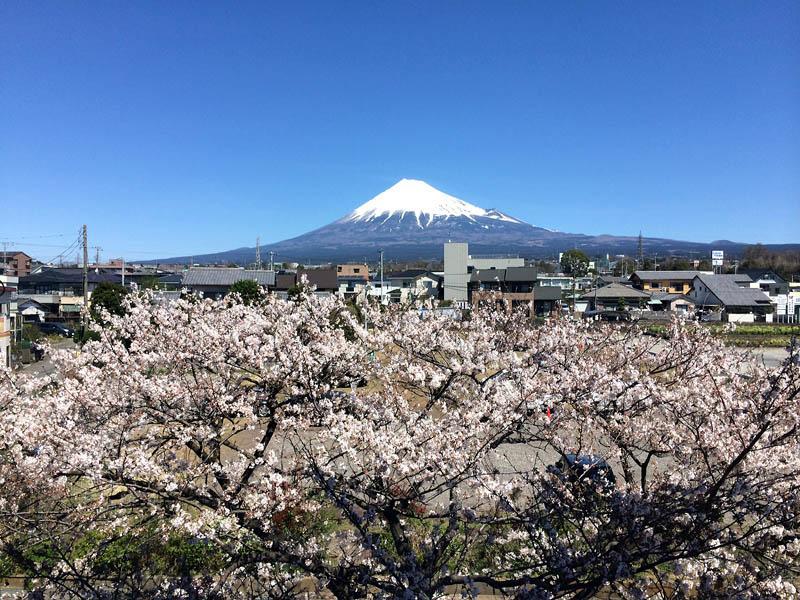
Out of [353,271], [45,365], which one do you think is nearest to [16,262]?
[353,271]

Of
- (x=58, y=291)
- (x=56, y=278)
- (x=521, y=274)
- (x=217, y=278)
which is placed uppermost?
(x=521, y=274)

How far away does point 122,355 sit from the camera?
4766mm

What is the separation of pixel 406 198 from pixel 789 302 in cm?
14302

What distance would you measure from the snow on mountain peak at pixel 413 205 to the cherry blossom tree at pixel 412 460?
159 metres

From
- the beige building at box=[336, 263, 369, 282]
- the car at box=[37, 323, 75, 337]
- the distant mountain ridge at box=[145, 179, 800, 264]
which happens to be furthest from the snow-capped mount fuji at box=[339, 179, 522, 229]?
the car at box=[37, 323, 75, 337]

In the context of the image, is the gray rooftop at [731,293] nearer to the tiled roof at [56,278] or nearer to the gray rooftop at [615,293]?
the gray rooftop at [615,293]

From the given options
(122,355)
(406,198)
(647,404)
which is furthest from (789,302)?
(406,198)

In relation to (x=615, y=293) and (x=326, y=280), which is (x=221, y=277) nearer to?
(x=326, y=280)

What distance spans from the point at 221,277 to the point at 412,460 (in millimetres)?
30141

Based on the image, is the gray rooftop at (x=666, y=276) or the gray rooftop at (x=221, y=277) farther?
the gray rooftop at (x=666, y=276)

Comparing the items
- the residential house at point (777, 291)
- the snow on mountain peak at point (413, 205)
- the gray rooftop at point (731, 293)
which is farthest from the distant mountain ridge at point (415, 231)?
the gray rooftop at point (731, 293)

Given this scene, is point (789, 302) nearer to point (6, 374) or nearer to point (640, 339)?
point (640, 339)

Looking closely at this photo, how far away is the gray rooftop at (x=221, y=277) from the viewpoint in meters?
30.4

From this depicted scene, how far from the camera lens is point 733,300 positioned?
29.5 m
